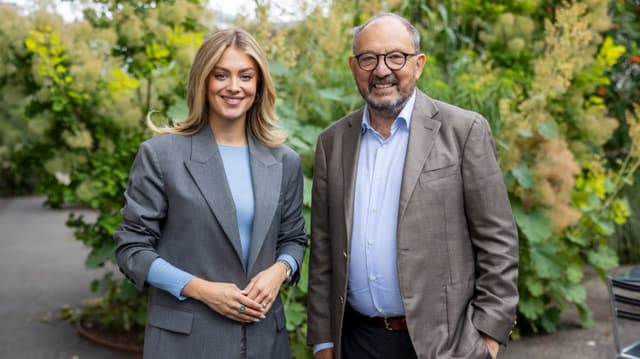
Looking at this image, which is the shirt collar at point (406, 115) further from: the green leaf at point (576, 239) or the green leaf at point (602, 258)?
the green leaf at point (602, 258)

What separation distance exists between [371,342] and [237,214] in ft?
2.18

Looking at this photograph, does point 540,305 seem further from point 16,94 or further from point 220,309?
point 16,94

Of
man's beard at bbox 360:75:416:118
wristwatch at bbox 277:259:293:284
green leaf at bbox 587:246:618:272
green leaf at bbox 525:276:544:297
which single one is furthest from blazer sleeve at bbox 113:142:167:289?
green leaf at bbox 587:246:618:272

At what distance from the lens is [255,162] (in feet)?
6.95

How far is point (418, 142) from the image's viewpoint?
82.0 inches

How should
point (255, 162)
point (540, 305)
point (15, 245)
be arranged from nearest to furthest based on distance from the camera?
point (255, 162) → point (540, 305) → point (15, 245)

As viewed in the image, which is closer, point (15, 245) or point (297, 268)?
point (297, 268)

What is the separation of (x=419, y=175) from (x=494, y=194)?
0.83ft

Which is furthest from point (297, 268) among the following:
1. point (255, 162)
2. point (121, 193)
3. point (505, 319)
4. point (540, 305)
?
point (540, 305)

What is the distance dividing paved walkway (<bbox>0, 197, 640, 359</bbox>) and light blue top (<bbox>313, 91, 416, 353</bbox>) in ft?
8.98

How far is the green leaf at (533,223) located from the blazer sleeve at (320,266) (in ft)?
7.83

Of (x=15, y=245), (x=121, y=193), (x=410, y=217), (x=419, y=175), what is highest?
(x=419, y=175)

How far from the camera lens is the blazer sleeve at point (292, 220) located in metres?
2.20

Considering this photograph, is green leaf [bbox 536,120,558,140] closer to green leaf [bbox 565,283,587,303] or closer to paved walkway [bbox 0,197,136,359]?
green leaf [bbox 565,283,587,303]
